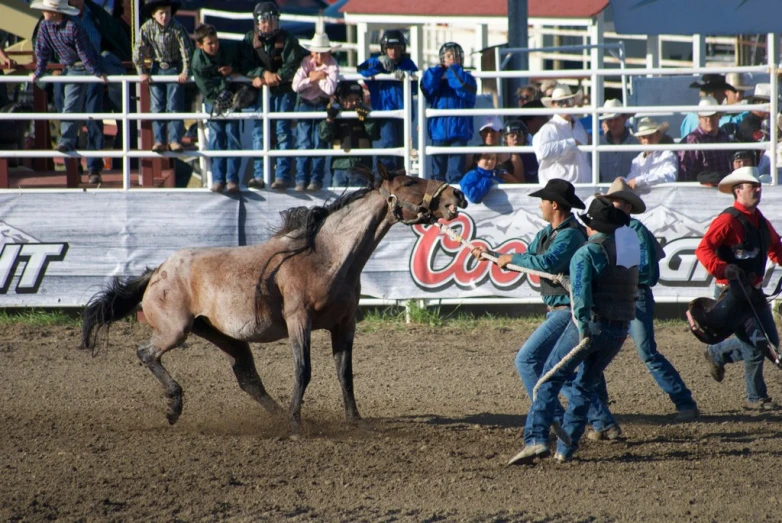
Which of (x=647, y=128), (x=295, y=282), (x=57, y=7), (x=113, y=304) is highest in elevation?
(x=57, y=7)

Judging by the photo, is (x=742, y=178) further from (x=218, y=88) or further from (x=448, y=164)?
(x=218, y=88)

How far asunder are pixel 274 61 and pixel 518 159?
271 cm

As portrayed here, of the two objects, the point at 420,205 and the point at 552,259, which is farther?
the point at 420,205

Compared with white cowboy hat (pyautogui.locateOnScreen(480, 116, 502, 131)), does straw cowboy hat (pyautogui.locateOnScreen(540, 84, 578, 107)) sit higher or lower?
higher

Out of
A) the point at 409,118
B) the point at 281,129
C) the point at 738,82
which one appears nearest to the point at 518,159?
the point at 409,118

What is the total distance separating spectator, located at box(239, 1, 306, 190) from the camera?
395 inches

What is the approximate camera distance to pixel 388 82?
1027 cm

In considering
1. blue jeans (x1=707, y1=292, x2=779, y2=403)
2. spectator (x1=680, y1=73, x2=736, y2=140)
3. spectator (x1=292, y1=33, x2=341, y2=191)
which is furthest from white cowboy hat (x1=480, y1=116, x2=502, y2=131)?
blue jeans (x1=707, y1=292, x2=779, y2=403)

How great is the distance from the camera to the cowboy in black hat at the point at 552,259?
5.86 metres

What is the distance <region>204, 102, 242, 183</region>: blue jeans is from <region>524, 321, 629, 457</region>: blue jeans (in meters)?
5.39

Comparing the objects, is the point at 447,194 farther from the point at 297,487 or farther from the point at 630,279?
the point at 297,487

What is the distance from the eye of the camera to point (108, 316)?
7520 millimetres

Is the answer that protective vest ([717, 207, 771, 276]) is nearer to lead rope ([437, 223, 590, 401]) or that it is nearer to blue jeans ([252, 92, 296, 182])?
lead rope ([437, 223, 590, 401])

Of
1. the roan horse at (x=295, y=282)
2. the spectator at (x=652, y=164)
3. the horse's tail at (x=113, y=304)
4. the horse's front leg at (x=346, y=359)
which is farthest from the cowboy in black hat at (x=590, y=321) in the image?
A: the spectator at (x=652, y=164)
